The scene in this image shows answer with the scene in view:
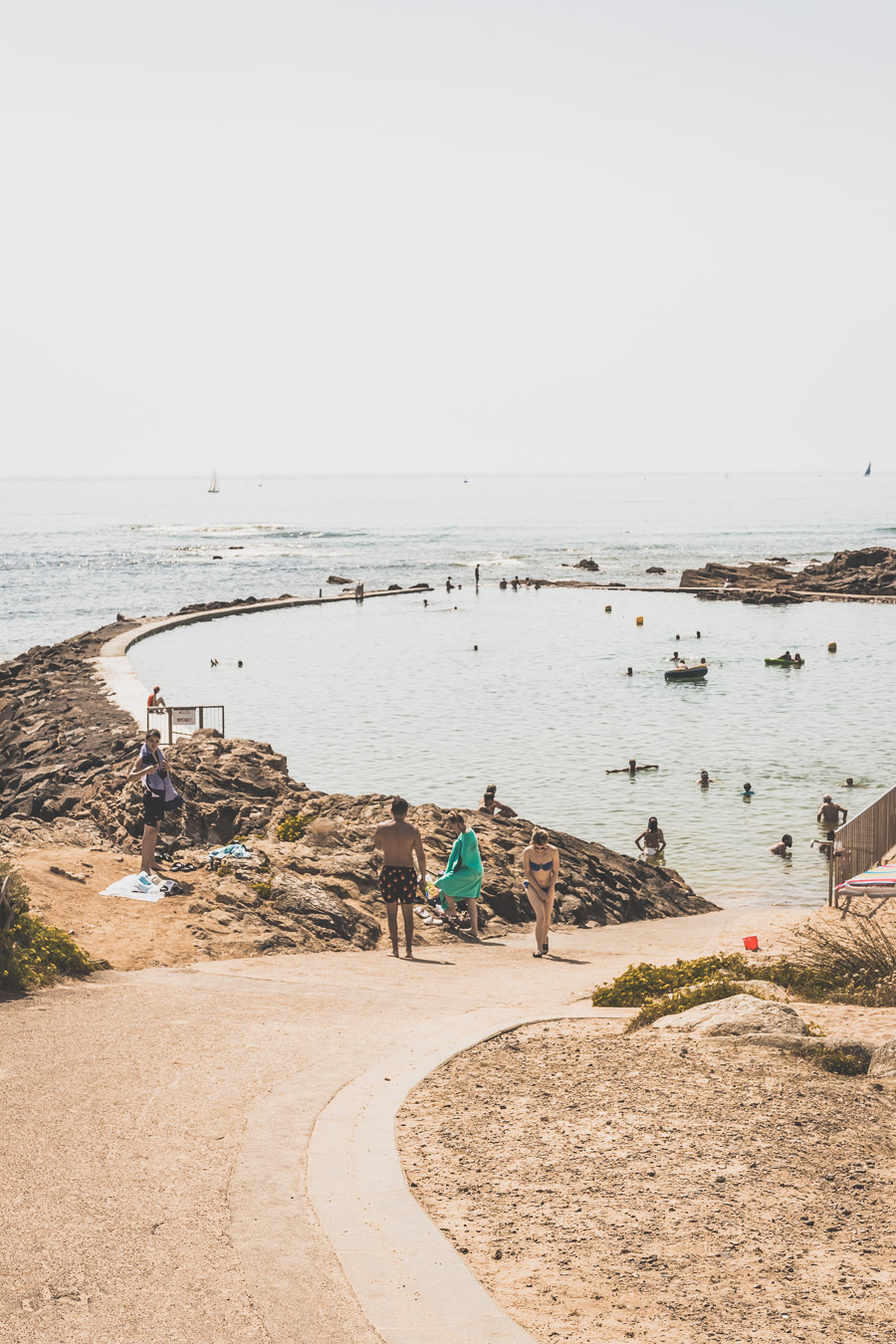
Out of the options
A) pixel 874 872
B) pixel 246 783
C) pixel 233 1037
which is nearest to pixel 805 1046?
pixel 233 1037

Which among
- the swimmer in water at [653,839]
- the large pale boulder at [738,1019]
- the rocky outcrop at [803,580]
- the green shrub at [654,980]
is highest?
the rocky outcrop at [803,580]

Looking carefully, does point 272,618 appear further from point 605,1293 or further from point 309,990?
point 605,1293

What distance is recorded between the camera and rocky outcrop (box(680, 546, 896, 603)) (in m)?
83.5

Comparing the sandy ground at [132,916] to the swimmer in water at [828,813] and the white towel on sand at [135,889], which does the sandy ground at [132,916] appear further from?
the swimmer in water at [828,813]

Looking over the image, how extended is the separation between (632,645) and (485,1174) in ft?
182

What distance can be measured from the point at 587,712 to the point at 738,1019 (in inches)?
1367

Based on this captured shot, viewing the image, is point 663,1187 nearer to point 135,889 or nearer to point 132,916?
point 132,916

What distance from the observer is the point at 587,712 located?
141 feet

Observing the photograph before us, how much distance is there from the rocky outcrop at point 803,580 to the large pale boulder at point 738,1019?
247 feet

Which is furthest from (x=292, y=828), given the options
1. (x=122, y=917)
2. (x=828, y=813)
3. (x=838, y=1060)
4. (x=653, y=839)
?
(x=828, y=813)

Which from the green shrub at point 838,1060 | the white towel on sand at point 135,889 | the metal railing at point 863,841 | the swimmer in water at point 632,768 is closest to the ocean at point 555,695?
the swimmer in water at point 632,768

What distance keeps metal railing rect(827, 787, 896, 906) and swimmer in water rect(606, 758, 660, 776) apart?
13359 mm

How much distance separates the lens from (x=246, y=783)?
20328 mm

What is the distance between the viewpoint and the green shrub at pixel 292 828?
56.1 ft
